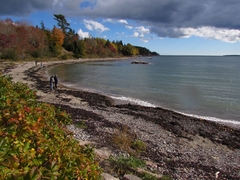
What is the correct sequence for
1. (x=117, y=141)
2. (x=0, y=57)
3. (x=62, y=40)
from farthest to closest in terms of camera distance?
(x=62, y=40), (x=0, y=57), (x=117, y=141)

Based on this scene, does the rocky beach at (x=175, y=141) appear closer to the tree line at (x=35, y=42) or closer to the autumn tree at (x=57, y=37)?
the tree line at (x=35, y=42)

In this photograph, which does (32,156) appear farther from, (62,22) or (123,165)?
(62,22)

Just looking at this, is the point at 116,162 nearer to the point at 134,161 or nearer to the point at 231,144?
the point at 134,161

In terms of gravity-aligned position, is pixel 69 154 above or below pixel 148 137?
above

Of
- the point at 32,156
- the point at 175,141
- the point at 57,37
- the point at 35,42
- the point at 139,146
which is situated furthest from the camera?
the point at 57,37

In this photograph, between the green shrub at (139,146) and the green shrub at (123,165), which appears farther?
the green shrub at (139,146)

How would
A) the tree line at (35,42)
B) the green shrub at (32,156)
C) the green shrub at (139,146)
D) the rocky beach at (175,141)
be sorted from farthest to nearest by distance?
1. the tree line at (35,42)
2. the green shrub at (139,146)
3. the rocky beach at (175,141)
4. the green shrub at (32,156)

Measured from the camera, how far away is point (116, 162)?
7.56 meters

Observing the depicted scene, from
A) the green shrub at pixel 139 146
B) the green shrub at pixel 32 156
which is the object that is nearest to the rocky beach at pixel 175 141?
the green shrub at pixel 139 146

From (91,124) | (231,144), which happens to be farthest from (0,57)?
(231,144)

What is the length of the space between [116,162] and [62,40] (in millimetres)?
121557

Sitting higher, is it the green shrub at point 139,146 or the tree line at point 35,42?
the tree line at point 35,42

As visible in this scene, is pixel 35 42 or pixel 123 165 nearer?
pixel 123 165

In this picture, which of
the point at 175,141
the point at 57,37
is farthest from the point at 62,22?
the point at 175,141
